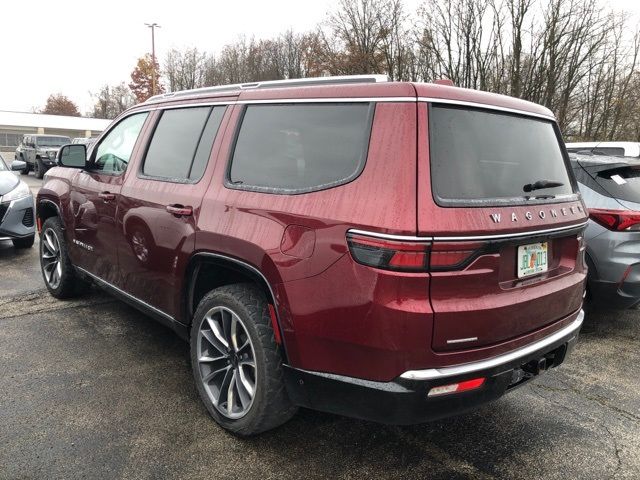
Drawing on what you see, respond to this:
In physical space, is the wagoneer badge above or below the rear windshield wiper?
below

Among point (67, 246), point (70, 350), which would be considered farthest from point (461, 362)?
point (67, 246)

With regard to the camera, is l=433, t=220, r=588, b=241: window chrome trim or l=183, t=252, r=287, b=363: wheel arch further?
l=183, t=252, r=287, b=363: wheel arch

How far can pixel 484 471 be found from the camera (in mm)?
2387

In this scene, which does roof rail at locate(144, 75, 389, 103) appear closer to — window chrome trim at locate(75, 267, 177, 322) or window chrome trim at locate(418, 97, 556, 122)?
window chrome trim at locate(418, 97, 556, 122)

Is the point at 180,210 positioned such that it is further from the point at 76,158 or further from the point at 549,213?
the point at 549,213

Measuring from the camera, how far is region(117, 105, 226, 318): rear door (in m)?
2.82

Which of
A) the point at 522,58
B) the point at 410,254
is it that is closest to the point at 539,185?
the point at 410,254

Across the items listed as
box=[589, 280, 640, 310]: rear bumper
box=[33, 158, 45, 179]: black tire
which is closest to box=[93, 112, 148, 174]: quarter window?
box=[589, 280, 640, 310]: rear bumper

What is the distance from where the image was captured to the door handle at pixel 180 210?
277 centimetres

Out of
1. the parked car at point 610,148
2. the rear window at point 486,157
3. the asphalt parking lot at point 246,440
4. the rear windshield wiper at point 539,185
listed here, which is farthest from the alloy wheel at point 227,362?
the parked car at point 610,148

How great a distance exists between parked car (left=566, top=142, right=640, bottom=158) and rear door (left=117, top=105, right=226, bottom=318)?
4947mm

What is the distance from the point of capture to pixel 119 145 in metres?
3.81

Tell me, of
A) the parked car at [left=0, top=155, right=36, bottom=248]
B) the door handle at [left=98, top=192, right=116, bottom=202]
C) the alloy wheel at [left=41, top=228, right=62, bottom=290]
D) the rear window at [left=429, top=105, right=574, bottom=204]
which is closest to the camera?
the rear window at [left=429, top=105, right=574, bottom=204]

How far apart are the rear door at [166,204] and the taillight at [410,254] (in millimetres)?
1185
